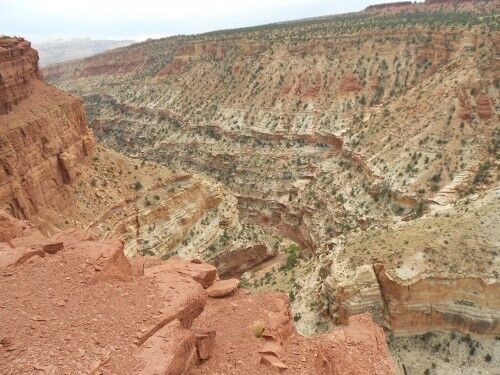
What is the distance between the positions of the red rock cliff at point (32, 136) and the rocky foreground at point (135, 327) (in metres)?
13.3

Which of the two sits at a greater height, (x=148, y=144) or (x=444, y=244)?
(x=444, y=244)

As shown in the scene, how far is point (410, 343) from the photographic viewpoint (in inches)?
1038

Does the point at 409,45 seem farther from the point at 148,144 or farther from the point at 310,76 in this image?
the point at 148,144

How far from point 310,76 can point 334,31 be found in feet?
36.4

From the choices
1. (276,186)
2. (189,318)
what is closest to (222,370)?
(189,318)

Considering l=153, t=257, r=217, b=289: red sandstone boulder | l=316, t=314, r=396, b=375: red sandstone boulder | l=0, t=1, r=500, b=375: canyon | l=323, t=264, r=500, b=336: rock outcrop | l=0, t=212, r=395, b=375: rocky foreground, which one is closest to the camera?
l=0, t=212, r=395, b=375: rocky foreground

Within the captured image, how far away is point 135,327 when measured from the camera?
12.6m

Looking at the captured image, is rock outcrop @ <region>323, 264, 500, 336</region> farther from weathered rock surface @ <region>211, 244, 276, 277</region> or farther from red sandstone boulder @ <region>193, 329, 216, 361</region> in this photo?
weathered rock surface @ <region>211, 244, 276, 277</region>

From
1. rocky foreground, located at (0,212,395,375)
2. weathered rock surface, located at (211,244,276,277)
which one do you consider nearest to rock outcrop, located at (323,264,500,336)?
rocky foreground, located at (0,212,395,375)

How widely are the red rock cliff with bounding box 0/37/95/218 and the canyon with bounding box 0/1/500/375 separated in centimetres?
14

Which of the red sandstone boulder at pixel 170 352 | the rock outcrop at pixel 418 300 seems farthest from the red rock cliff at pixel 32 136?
the red sandstone boulder at pixel 170 352

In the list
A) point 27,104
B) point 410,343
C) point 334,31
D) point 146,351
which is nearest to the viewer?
point 146,351

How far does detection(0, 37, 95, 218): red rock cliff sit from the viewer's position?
97.7 ft

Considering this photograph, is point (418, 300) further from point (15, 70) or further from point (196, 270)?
point (15, 70)
